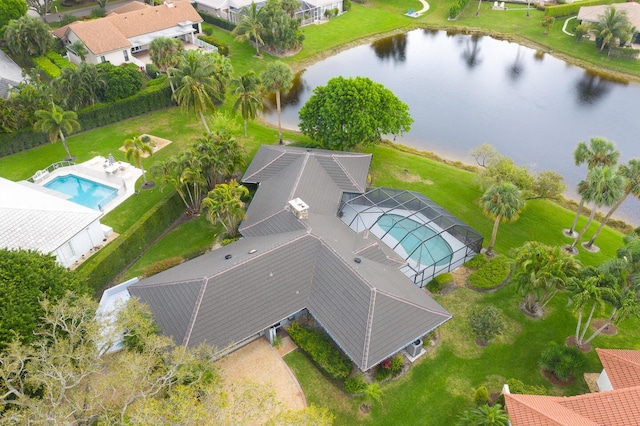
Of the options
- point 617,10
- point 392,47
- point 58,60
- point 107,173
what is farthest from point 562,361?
point 617,10

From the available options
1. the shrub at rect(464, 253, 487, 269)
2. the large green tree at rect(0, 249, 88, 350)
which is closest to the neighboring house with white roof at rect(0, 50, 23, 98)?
the large green tree at rect(0, 249, 88, 350)

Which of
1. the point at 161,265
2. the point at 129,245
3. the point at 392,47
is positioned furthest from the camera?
the point at 392,47

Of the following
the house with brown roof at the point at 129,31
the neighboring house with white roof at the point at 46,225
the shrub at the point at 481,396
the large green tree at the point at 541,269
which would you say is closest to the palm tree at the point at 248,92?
the neighboring house with white roof at the point at 46,225

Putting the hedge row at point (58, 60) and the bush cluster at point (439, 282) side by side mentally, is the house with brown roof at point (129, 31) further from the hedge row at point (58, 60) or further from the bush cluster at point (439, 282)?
the bush cluster at point (439, 282)

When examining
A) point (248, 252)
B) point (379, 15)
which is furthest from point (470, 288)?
point (379, 15)

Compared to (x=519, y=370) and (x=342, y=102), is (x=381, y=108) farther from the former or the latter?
(x=519, y=370)

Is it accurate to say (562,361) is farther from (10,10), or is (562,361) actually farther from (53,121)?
(10,10)
